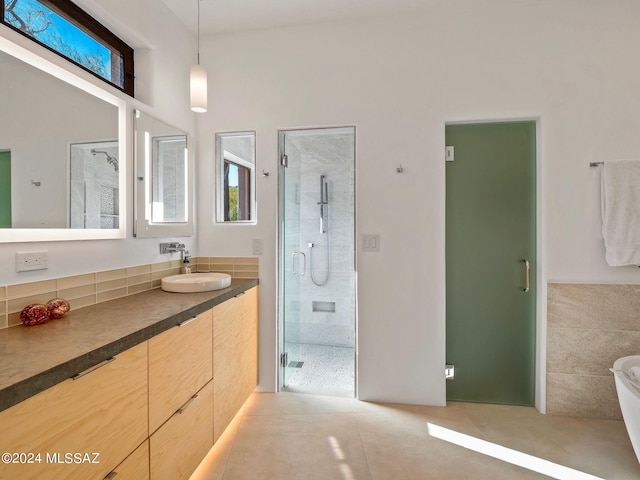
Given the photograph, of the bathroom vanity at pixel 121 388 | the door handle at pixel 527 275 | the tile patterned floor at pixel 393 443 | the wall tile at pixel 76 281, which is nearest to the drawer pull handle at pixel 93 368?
the bathroom vanity at pixel 121 388

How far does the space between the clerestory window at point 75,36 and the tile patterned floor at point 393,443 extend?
2.17 metres

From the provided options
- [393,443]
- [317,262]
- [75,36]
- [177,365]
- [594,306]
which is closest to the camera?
[177,365]

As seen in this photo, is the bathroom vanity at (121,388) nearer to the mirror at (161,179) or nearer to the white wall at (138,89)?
the white wall at (138,89)

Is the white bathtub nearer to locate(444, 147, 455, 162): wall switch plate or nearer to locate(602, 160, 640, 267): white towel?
locate(602, 160, 640, 267): white towel

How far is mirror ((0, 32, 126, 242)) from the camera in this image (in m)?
1.28

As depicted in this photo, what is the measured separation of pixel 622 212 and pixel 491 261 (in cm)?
80

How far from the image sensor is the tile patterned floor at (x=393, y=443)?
1.67 metres

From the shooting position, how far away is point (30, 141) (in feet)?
4.45

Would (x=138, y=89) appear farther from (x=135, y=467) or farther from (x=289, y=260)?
(x=135, y=467)

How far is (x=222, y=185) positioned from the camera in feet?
8.44

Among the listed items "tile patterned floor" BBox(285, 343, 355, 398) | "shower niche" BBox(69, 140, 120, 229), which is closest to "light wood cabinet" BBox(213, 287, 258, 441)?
"tile patterned floor" BBox(285, 343, 355, 398)

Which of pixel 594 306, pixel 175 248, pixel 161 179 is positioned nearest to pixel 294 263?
pixel 175 248

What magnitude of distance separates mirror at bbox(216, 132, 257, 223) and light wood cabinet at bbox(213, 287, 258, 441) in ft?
2.07

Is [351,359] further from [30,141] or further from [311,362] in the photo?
[30,141]
